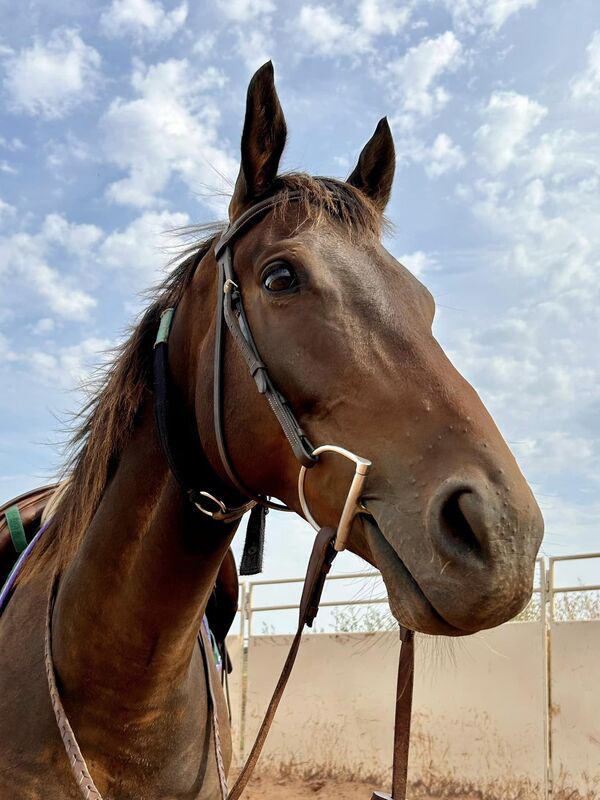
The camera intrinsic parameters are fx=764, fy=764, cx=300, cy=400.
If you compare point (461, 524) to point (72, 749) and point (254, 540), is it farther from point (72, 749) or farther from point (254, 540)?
point (72, 749)

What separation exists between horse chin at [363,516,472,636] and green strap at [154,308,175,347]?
97 centimetres

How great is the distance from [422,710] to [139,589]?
7471mm

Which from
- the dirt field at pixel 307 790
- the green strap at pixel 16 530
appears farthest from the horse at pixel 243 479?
the dirt field at pixel 307 790

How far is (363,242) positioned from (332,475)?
2.14ft

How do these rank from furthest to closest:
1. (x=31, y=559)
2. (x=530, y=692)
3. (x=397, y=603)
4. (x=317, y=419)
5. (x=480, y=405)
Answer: (x=530, y=692) < (x=31, y=559) < (x=317, y=419) < (x=480, y=405) < (x=397, y=603)

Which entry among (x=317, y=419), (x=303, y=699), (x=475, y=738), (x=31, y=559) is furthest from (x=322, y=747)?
(x=317, y=419)

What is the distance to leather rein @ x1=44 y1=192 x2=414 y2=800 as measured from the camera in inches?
68.2

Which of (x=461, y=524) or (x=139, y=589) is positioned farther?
(x=139, y=589)

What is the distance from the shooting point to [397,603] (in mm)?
1529

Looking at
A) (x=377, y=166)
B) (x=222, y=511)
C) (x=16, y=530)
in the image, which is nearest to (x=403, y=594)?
(x=222, y=511)

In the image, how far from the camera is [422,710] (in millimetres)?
8727

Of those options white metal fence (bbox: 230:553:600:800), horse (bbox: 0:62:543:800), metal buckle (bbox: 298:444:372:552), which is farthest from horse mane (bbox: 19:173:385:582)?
white metal fence (bbox: 230:553:600:800)

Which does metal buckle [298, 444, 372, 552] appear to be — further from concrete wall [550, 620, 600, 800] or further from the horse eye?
concrete wall [550, 620, 600, 800]

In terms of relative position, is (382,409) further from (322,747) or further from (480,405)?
(322,747)
